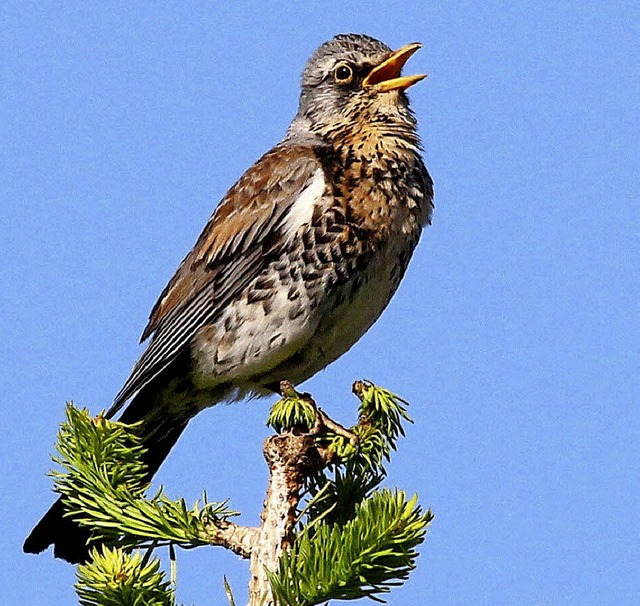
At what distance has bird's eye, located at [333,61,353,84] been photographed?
19.2ft

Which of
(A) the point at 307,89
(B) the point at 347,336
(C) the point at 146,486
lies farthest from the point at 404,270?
(C) the point at 146,486

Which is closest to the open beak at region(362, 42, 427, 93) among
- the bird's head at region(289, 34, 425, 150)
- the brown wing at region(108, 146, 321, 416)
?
the bird's head at region(289, 34, 425, 150)

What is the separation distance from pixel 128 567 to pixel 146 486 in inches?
18.4

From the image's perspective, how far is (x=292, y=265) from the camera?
16.3 ft

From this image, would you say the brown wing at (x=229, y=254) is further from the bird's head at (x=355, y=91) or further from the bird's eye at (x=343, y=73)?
the bird's eye at (x=343, y=73)

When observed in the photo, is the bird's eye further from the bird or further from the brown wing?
the brown wing

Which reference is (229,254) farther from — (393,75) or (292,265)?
(393,75)

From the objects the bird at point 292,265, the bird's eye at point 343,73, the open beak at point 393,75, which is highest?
the bird's eye at point 343,73

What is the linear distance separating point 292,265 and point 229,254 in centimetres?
44

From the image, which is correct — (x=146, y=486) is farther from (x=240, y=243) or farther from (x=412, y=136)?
(x=412, y=136)

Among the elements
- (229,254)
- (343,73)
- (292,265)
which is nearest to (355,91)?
(343,73)

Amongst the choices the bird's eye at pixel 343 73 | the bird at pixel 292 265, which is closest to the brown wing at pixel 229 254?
the bird at pixel 292 265

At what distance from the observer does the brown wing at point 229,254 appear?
17.0 feet

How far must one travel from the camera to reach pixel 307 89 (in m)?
6.13
